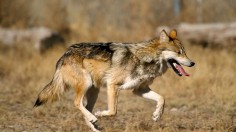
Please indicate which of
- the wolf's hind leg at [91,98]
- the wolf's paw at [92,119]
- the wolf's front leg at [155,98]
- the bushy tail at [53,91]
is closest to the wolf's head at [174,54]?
the wolf's front leg at [155,98]

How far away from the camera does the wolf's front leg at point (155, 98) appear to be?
670 centimetres

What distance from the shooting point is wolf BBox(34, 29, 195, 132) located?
6.75m

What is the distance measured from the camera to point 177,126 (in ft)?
24.1

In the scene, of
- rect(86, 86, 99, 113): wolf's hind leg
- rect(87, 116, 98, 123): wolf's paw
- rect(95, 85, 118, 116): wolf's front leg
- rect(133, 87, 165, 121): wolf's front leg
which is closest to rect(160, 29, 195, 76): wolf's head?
rect(133, 87, 165, 121): wolf's front leg

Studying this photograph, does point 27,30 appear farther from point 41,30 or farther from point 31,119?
point 31,119

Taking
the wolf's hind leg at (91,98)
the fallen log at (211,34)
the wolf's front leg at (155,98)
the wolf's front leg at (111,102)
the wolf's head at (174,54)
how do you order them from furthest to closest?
the fallen log at (211,34) < the wolf's hind leg at (91,98) < the wolf's head at (174,54) < the wolf's front leg at (155,98) < the wolf's front leg at (111,102)

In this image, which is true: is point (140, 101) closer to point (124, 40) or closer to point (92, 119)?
point (92, 119)

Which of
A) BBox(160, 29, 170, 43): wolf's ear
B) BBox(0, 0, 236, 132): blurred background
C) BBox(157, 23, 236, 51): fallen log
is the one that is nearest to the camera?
BBox(160, 29, 170, 43): wolf's ear

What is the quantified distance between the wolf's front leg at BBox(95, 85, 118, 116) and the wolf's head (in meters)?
0.84

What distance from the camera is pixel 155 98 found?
684 cm

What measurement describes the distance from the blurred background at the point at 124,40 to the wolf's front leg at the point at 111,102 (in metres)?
0.38

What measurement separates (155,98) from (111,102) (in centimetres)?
63

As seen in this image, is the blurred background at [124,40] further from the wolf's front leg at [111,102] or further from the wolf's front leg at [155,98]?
the wolf's front leg at [111,102]

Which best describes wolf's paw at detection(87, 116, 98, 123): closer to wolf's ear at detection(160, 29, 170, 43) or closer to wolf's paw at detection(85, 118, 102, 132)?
wolf's paw at detection(85, 118, 102, 132)
